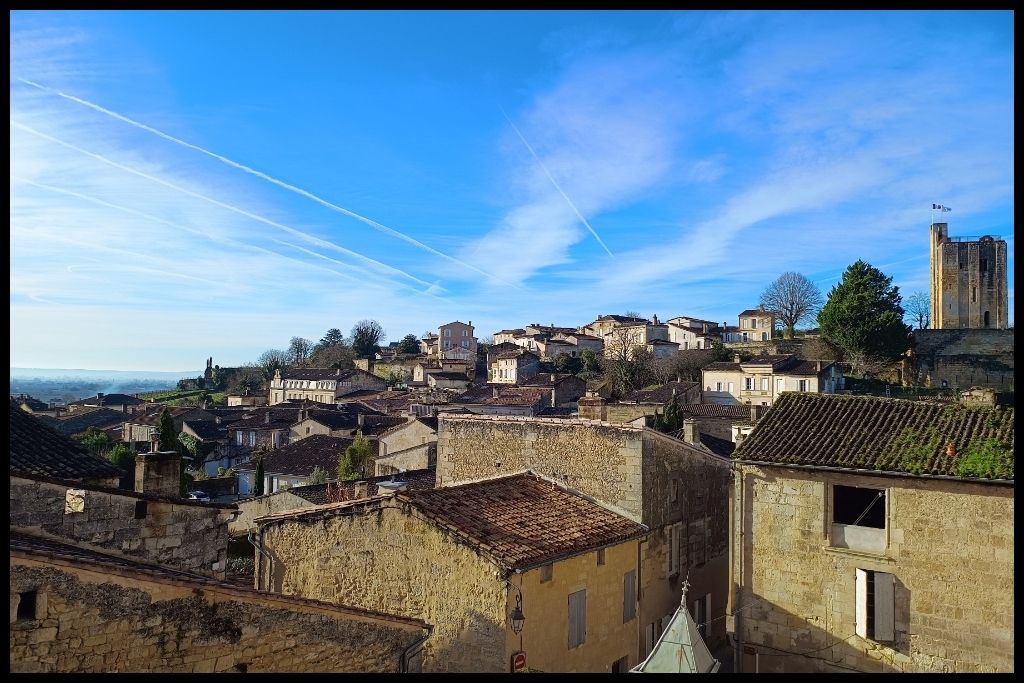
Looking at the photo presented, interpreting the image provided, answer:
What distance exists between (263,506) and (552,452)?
12.1 m

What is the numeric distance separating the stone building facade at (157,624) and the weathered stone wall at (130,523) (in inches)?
23.4

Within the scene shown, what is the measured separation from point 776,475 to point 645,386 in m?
55.7

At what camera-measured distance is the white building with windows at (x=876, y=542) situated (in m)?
12.4

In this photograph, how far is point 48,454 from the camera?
43.8ft

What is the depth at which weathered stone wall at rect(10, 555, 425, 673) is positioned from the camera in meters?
6.86

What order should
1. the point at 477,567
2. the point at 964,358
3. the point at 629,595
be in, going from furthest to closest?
1. the point at 964,358
2. the point at 629,595
3. the point at 477,567

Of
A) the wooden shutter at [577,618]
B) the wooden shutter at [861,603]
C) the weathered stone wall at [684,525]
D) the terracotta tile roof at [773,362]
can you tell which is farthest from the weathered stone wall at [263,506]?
the terracotta tile roof at [773,362]

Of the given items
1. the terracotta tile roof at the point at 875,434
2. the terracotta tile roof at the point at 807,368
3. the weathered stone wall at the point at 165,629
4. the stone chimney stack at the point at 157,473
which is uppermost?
the terracotta tile roof at the point at 807,368

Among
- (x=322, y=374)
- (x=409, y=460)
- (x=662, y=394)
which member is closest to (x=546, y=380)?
(x=662, y=394)

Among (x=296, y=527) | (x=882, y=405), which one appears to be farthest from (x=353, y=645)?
(x=882, y=405)

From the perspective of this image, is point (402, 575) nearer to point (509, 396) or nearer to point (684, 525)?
point (684, 525)

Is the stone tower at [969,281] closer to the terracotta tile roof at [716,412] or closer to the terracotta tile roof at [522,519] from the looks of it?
the terracotta tile roof at [716,412]

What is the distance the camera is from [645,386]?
69438mm

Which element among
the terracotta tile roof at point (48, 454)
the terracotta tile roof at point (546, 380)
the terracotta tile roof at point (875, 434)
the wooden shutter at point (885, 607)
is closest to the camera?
the terracotta tile roof at point (48, 454)
